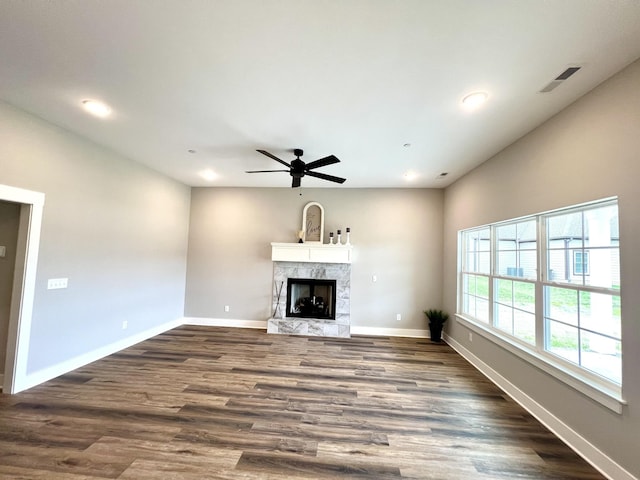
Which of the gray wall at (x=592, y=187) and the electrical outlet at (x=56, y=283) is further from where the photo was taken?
the electrical outlet at (x=56, y=283)

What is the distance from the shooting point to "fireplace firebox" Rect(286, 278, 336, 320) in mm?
5812

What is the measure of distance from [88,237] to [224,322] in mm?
3026

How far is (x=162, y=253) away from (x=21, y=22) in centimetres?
404

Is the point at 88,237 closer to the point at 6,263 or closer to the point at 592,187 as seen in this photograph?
the point at 6,263

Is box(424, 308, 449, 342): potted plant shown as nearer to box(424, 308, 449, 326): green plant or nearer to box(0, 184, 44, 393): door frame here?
box(424, 308, 449, 326): green plant

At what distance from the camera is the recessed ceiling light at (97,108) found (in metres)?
2.70

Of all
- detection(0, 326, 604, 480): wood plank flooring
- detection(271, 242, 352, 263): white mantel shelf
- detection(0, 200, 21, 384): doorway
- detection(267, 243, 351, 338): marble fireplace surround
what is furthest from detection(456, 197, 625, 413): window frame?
detection(0, 200, 21, 384): doorway

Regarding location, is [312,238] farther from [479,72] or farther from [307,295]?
[479,72]

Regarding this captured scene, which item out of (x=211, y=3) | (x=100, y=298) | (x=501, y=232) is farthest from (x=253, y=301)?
(x=211, y=3)

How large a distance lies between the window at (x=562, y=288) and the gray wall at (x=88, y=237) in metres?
5.42

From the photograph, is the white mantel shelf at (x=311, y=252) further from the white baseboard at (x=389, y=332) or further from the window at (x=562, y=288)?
the window at (x=562, y=288)

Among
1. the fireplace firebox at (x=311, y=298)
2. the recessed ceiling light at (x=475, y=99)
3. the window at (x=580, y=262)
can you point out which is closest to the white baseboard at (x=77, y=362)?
the fireplace firebox at (x=311, y=298)

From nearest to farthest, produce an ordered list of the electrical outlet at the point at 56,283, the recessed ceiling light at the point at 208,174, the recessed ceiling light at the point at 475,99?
the recessed ceiling light at the point at 475,99, the electrical outlet at the point at 56,283, the recessed ceiling light at the point at 208,174

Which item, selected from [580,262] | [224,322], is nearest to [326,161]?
[580,262]
